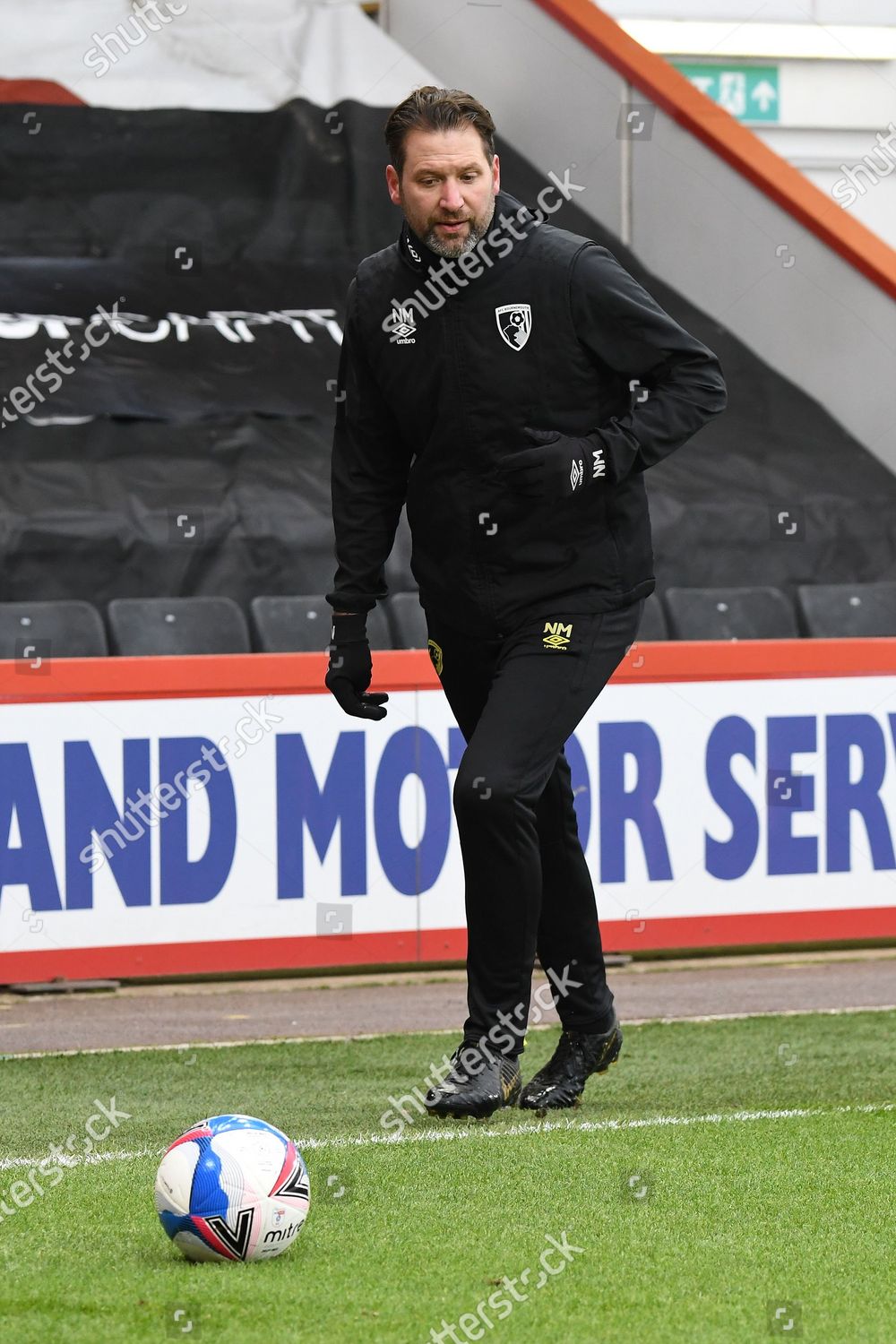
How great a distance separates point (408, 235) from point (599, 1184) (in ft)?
6.58

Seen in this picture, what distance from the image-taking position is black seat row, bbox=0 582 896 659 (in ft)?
28.9

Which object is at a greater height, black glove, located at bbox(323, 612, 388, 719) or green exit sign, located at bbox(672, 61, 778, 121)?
green exit sign, located at bbox(672, 61, 778, 121)

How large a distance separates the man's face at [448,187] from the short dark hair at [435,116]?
2cm

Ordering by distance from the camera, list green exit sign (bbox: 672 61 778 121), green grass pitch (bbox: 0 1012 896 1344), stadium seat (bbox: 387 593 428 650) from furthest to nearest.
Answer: green exit sign (bbox: 672 61 778 121)
stadium seat (bbox: 387 593 428 650)
green grass pitch (bbox: 0 1012 896 1344)

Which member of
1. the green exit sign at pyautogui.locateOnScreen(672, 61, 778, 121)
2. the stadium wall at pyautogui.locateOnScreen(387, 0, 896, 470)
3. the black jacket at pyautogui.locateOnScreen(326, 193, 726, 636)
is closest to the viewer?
the black jacket at pyautogui.locateOnScreen(326, 193, 726, 636)

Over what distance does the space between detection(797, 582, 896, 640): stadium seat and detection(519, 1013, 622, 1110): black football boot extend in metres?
5.55

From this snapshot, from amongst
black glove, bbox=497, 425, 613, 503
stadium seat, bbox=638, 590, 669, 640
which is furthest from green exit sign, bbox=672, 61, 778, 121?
black glove, bbox=497, 425, 613, 503

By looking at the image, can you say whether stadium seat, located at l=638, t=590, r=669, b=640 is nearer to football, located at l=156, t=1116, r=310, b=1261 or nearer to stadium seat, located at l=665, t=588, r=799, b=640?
stadium seat, located at l=665, t=588, r=799, b=640

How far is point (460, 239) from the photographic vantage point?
4.38 m

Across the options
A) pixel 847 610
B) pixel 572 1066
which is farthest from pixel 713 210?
pixel 572 1066

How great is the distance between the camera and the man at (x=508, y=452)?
439cm

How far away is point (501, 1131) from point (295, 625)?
4.99m

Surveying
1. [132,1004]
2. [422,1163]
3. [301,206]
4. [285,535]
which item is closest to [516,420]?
[422,1163]

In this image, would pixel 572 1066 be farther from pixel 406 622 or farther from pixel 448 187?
pixel 406 622
